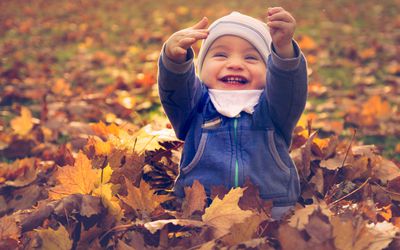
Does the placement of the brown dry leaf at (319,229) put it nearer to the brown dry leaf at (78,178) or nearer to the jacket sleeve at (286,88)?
the jacket sleeve at (286,88)

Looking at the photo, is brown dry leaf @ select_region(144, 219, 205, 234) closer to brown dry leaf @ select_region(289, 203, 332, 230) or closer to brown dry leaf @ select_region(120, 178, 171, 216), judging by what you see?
brown dry leaf @ select_region(120, 178, 171, 216)

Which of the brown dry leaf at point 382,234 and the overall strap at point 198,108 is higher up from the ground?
the overall strap at point 198,108

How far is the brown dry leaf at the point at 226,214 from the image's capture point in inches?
67.5

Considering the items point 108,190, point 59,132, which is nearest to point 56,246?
point 108,190

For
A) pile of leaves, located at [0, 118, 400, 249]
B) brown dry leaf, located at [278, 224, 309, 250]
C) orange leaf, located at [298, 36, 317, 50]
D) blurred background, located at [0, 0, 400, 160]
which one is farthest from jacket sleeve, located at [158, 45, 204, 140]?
orange leaf, located at [298, 36, 317, 50]

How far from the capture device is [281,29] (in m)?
1.92

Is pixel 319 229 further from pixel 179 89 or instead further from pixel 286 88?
pixel 179 89

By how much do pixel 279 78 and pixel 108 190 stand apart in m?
0.72

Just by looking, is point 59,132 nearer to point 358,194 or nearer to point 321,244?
point 358,194

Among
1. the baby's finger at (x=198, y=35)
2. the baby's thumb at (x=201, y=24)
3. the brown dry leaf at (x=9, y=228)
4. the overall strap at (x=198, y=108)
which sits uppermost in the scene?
the baby's thumb at (x=201, y=24)

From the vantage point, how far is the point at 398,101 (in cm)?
430

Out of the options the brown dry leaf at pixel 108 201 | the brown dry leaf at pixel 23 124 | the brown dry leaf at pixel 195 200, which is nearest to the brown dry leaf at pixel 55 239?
the brown dry leaf at pixel 108 201

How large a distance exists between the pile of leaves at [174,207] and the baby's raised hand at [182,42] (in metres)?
0.48

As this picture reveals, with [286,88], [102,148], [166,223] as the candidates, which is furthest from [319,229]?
[102,148]
